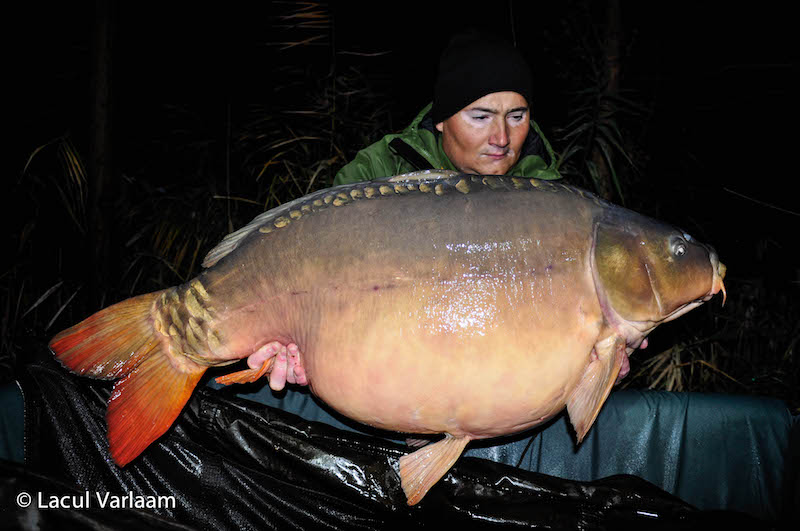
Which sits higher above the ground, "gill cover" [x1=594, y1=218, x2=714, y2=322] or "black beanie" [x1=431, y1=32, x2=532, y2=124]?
"black beanie" [x1=431, y1=32, x2=532, y2=124]

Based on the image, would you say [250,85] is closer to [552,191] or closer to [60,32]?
[60,32]

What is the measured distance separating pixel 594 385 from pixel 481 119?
101 centimetres

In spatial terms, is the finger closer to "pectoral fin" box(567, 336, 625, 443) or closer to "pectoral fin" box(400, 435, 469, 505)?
"pectoral fin" box(400, 435, 469, 505)

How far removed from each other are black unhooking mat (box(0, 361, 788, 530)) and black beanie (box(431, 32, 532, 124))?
1.15 metres

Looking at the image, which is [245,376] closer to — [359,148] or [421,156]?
[421,156]

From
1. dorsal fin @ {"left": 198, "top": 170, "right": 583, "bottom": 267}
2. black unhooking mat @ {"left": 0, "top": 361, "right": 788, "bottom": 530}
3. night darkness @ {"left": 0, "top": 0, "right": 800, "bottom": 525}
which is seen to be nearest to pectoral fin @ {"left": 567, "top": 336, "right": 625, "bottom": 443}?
dorsal fin @ {"left": 198, "top": 170, "right": 583, "bottom": 267}

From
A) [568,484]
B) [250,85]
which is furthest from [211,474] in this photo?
[250,85]

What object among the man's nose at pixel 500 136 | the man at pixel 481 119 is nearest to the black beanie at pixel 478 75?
the man at pixel 481 119

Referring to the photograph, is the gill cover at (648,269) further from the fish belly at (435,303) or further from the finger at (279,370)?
the finger at (279,370)

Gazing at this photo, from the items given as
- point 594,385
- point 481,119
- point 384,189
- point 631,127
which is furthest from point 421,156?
point 631,127

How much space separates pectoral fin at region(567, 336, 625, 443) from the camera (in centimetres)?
126

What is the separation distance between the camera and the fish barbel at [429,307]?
47.9 inches

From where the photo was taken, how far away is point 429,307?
4.03 feet

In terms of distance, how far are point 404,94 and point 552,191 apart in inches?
200
